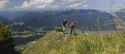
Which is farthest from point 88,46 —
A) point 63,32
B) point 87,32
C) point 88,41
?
point 63,32

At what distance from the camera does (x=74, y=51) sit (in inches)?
309

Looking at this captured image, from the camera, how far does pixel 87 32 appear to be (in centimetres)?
846

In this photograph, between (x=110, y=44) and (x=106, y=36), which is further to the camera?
(x=106, y=36)

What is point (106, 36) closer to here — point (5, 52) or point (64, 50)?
point (64, 50)

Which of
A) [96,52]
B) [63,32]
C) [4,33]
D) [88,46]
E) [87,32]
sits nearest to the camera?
[96,52]

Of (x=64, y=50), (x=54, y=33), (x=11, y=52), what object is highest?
(x=64, y=50)

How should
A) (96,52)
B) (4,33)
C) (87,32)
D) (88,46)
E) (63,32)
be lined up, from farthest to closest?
(4,33) < (63,32) < (87,32) < (88,46) < (96,52)

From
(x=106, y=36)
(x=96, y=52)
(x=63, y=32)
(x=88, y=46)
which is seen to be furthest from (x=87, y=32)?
(x=63, y=32)

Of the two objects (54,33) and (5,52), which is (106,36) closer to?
(54,33)

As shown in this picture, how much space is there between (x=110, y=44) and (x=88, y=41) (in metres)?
0.75

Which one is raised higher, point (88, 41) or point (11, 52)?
point (88, 41)

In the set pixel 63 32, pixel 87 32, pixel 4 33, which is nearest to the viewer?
pixel 87 32

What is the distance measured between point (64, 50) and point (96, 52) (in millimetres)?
1789

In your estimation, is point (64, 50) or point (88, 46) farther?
point (64, 50)
